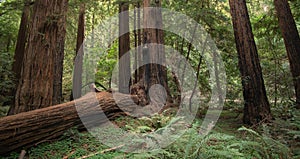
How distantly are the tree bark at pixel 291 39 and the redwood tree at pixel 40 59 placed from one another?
6.40 meters

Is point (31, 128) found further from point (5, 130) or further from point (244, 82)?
point (244, 82)

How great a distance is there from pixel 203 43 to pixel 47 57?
6.63 m

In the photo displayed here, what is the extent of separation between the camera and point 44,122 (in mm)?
3961

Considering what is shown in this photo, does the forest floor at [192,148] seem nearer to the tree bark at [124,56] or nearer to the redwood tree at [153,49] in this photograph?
the redwood tree at [153,49]

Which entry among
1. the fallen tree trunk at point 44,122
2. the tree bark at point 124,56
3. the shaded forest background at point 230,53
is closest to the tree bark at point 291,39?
the shaded forest background at point 230,53

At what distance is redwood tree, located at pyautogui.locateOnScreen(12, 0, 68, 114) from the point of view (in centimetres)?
451

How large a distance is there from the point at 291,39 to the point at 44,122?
22.9 feet

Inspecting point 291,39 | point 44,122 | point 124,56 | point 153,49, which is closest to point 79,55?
point 124,56

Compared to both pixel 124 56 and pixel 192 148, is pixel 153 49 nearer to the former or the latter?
pixel 124 56

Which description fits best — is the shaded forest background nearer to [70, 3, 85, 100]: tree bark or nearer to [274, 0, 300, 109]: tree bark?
[274, 0, 300, 109]: tree bark

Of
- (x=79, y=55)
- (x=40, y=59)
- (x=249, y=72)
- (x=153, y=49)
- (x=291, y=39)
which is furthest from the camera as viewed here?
(x=79, y=55)

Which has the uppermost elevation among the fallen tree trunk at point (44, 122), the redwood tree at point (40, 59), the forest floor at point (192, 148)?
the redwood tree at point (40, 59)

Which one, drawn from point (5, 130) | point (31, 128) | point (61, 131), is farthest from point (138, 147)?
A: point (5, 130)

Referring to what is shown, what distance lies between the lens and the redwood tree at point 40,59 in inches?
177
